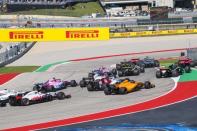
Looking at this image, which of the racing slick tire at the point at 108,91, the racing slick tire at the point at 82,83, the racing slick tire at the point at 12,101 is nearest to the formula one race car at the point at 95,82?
the racing slick tire at the point at 82,83

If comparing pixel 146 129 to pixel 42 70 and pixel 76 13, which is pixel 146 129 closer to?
pixel 42 70

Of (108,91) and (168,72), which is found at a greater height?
(168,72)

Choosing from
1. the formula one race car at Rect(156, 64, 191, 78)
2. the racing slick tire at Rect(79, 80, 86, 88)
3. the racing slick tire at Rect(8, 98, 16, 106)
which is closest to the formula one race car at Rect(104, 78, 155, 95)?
the racing slick tire at Rect(79, 80, 86, 88)

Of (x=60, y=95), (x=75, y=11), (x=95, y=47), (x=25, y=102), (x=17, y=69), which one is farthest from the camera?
(x=75, y=11)

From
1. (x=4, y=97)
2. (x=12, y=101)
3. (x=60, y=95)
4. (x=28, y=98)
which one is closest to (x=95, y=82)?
(x=60, y=95)

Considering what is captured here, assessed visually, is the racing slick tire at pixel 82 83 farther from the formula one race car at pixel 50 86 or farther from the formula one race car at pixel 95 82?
the formula one race car at pixel 50 86

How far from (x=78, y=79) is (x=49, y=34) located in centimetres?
1781

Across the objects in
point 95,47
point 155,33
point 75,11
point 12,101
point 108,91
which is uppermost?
point 75,11

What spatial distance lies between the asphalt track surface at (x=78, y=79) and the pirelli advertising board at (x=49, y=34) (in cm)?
158

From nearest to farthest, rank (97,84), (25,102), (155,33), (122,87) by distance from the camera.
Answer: (25,102), (122,87), (97,84), (155,33)

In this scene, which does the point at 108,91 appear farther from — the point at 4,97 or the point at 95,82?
the point at 4,97

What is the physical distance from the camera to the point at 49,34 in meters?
60.0

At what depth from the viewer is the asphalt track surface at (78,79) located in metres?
30.3

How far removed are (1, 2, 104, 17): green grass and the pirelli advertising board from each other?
54.0 m
